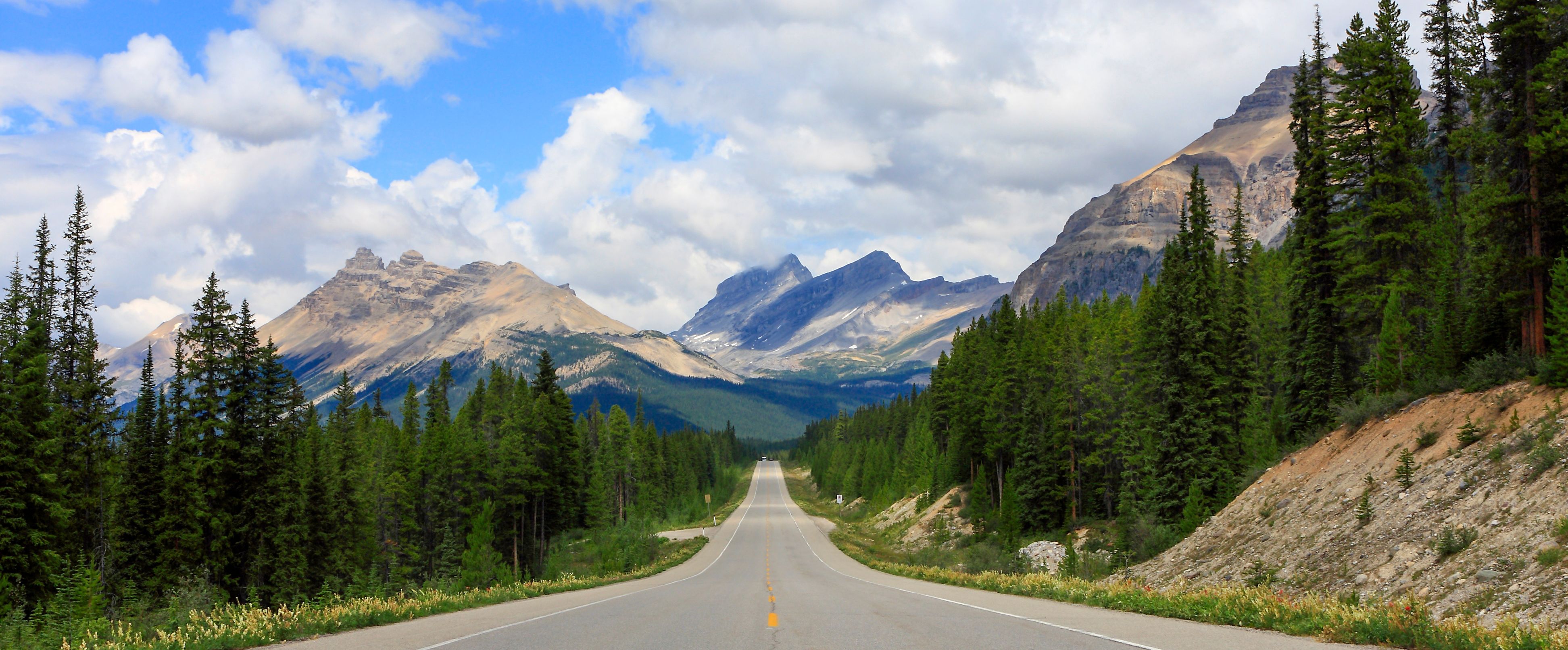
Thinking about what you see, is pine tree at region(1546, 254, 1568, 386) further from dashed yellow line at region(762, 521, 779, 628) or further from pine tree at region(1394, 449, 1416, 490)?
dashed yellow line at region(762, 521, 779, 628)

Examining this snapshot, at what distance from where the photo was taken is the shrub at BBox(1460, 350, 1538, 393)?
74.9 feet

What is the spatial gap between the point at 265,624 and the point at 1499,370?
101ft

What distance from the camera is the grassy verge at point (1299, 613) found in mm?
10672

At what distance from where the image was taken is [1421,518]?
66.0 ft

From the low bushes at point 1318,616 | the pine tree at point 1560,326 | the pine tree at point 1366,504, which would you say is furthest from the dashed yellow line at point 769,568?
the pine tree at point 1560,326

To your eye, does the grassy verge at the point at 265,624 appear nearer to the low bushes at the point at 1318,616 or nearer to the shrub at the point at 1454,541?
the low bushes at the point at 1318,616

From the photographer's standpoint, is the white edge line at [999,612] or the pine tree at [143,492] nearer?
the white edge line at [999,612]

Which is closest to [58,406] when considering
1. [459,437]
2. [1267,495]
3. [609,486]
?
[459,437]

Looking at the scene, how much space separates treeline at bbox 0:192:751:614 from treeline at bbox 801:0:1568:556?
91.4 ft

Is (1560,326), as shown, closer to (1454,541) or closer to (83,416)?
(1454,541)

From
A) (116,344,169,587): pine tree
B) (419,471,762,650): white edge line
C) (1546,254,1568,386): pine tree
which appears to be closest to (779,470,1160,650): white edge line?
(419,471,762,650): white edge line

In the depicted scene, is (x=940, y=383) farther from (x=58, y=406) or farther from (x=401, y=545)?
(x=58, y=406)

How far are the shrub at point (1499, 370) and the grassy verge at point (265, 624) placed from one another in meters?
28.6

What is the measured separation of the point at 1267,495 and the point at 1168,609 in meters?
15.7
